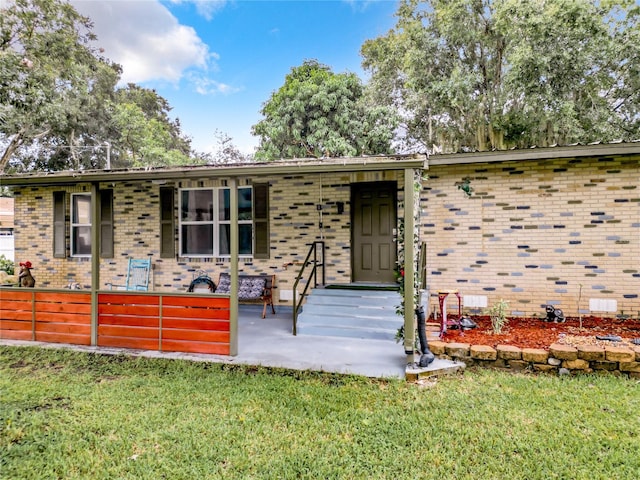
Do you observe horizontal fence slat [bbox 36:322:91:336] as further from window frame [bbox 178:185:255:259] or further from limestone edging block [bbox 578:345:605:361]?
limestone edging block [bbox 578:345:605:361]

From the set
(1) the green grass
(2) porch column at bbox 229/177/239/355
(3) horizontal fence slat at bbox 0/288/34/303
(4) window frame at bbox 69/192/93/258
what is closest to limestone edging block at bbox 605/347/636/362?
(1) the green grass

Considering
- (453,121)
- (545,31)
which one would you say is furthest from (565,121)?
(453,121)

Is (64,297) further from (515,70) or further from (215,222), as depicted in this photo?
(515,70)

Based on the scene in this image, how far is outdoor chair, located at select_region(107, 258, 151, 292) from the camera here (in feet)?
25.0

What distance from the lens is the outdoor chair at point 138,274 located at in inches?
300

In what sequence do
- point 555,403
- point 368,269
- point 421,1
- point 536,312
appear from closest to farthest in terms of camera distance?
point 555,403, point 536,312, point 368,269, point 421,1

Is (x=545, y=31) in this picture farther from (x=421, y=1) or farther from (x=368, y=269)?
(x=368, y=269)

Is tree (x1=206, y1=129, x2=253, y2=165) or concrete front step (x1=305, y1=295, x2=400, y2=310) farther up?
tree (x1=206, y1=129, x2=253, y2=165)

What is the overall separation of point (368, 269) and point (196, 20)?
11861mm

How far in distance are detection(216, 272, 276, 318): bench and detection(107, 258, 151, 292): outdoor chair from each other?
166cm

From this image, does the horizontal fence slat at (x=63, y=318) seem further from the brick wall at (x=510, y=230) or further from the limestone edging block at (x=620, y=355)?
the limestone edging block at (x=620, y=355)

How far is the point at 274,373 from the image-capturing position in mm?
4035

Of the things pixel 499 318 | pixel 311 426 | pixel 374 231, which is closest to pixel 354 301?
pixel 374 231

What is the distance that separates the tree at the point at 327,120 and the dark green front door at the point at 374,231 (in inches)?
235
